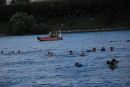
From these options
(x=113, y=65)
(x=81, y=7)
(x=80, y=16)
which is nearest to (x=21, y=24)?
(x=80, y=16)

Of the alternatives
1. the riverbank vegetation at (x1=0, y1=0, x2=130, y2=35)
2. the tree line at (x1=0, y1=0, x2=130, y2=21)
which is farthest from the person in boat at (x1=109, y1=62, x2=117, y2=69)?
the tree line at (x1=0, y1=0, x2=130, y2=21)

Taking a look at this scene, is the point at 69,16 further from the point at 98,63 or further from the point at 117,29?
the point at 98,63

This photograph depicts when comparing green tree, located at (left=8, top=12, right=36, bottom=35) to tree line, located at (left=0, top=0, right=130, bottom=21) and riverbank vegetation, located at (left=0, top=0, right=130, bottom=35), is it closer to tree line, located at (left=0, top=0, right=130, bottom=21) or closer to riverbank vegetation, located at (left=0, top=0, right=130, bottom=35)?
riverbank vegetation, located at (left=0, top=0, right=130, bottom=35)

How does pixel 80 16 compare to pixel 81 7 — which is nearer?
pixel 80 16

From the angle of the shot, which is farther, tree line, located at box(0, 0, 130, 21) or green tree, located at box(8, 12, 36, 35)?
tree line, located at box(0, 0, 130, 21)

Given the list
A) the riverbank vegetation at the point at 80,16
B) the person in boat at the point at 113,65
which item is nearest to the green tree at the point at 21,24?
the riverbank vegetation at the point at 80,16

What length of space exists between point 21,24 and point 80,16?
2839 centimetres

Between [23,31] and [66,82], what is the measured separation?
125 meters

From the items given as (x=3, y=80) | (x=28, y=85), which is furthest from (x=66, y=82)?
(x=3, y=80)

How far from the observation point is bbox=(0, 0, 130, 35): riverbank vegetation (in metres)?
168

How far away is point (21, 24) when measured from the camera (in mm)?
166625

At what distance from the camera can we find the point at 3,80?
166ft

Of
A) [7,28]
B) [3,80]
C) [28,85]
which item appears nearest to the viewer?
[28,85]

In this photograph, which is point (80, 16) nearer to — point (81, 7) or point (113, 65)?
point (81, 7)
